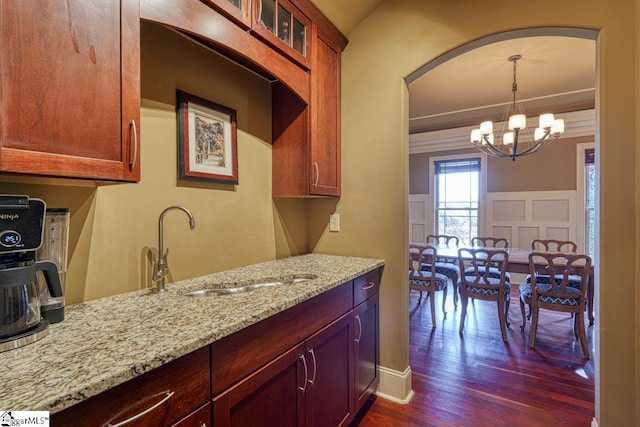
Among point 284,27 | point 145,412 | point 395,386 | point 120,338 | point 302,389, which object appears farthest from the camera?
point 395,386

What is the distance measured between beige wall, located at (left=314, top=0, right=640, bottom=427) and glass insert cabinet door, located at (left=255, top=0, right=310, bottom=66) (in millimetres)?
500

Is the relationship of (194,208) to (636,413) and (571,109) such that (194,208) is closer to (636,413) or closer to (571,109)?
(636,413)

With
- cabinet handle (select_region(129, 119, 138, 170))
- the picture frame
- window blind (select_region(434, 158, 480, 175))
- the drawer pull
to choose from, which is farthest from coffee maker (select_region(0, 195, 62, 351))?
window blind (select_region(434, 158, 480, 175))

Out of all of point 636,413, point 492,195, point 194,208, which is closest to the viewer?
point 636,413

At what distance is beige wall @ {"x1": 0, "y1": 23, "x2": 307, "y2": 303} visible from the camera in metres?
1.22

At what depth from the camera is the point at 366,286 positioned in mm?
1898

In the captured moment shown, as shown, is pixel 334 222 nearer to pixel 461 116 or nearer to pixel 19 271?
pixel 19 271

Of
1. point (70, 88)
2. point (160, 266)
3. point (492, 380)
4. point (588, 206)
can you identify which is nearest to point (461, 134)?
point (588, 206)

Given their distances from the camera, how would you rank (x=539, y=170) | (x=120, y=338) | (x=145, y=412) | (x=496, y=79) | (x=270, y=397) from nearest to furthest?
(x=145, y=412) → (x=120, y=338) → (x=270, y=397) → (x=496, y=79) → (x=539, y=170)

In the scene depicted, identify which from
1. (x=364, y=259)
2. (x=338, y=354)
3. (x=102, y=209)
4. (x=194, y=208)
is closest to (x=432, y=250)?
(x=364, y=259)

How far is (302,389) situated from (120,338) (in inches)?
30.3

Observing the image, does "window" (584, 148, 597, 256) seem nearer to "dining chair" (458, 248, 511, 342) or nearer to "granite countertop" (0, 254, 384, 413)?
"dining chair" (458, 248, 511, 342)

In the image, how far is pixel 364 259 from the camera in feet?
6.99

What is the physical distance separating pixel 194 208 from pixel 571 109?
5316 millimetres
